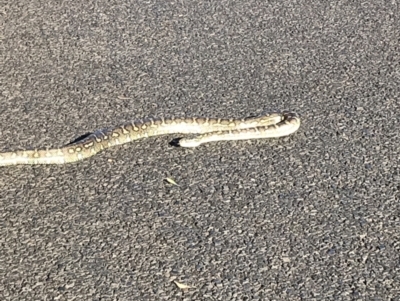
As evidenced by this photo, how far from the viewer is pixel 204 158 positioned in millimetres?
6570

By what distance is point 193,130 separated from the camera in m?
6.92

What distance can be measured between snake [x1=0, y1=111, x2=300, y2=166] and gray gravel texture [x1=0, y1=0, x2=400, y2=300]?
71 mm

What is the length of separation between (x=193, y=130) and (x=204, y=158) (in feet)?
1.36

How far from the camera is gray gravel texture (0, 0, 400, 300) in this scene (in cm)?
521

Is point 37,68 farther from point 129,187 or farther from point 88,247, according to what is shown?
point 88,247

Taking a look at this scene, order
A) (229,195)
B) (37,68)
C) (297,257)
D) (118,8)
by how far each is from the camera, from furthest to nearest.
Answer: (118,8)
(37,68)
(229,195)
(297,257)

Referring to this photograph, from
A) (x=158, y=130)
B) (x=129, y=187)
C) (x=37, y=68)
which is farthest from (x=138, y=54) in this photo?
(x=129, y=187)

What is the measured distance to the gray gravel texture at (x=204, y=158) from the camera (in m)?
5.21

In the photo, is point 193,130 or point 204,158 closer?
point 204,158

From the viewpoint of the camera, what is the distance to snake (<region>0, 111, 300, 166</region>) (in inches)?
262

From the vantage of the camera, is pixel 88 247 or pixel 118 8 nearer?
pixel 88 247

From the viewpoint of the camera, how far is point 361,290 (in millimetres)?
5020

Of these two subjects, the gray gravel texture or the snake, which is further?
the snake

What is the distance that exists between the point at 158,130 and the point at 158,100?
610mm
